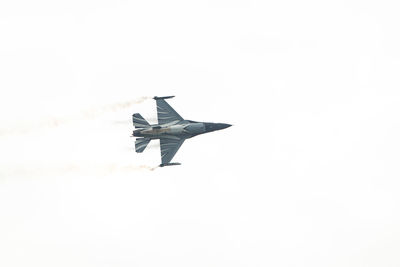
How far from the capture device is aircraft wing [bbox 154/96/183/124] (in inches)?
3494

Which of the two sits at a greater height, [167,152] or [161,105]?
[161,105]

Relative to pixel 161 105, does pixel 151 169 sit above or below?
below

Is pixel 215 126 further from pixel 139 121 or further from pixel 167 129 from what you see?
pixel 139 121

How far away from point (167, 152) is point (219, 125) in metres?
9.08

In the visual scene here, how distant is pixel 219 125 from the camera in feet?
295

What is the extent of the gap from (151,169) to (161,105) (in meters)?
10.1

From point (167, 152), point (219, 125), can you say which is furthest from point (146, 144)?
point (219, 125)

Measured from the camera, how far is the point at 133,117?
8725 cm

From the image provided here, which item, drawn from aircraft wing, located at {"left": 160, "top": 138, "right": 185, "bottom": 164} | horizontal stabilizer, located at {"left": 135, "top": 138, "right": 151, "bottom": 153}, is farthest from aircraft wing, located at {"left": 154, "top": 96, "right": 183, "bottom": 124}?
horizontal stabilizer, located at {"left": 135, "top": 138, "right": 151, "bottom": 153}

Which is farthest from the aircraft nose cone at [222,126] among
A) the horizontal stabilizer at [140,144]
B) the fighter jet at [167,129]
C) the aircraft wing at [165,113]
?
the horizontal stabilizer at [140,144]

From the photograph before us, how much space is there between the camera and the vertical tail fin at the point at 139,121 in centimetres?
8712

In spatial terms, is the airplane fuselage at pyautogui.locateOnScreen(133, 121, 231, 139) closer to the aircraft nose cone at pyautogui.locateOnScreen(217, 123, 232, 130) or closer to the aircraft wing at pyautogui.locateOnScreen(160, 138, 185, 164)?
the aircraft nose cone at pyautogui.locateOnScreen(217, 123, 232, 130)

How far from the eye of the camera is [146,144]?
87.6 m

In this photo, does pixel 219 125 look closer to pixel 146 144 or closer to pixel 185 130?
pixel 185 130
